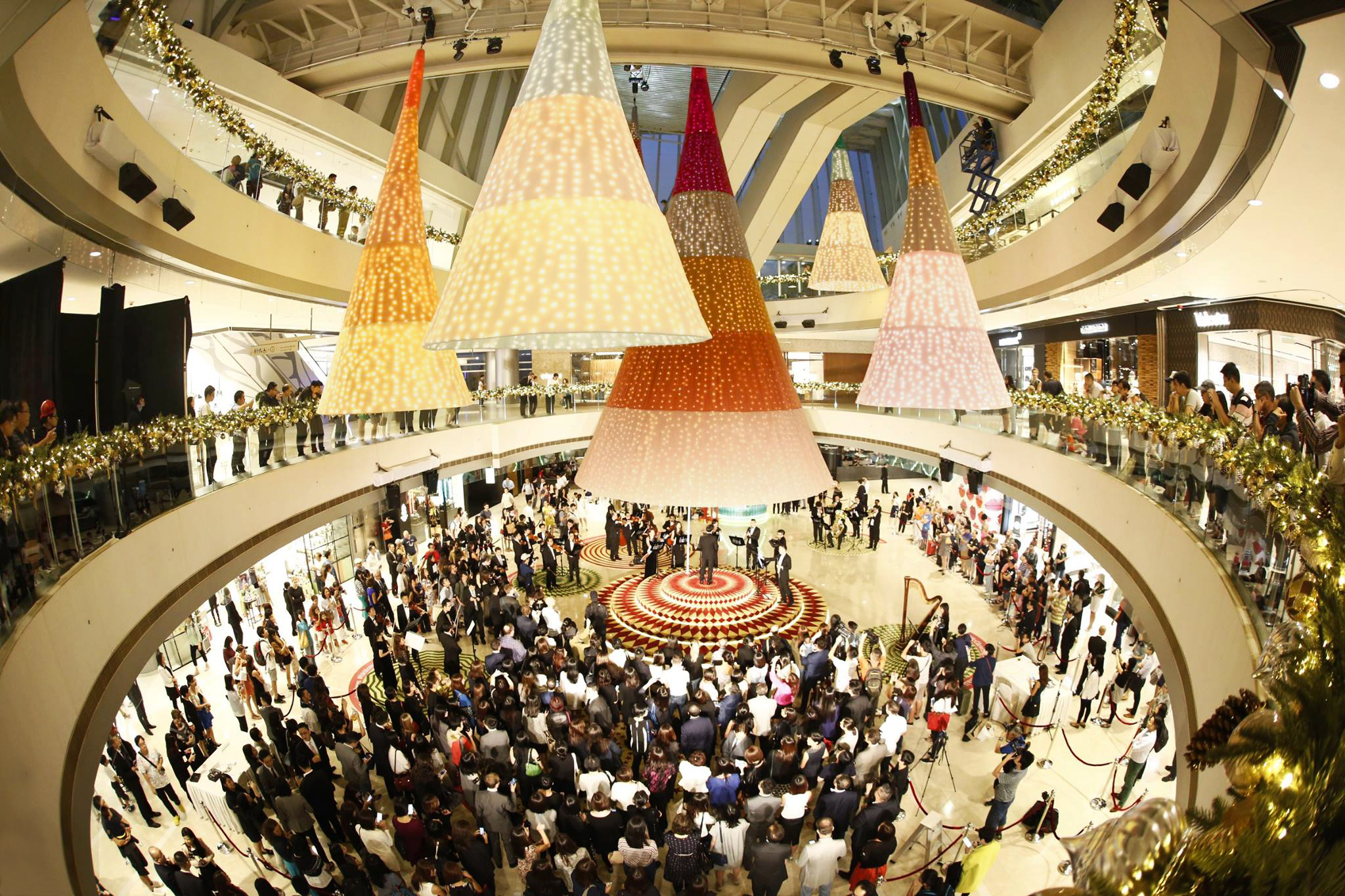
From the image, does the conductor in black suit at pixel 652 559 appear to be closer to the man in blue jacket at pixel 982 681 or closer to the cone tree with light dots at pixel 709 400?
the man in blue jacket at pixel 982 681

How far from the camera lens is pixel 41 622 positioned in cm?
481

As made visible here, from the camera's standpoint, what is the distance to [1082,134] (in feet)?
34.5

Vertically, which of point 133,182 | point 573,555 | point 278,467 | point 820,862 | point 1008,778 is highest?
point 133,182

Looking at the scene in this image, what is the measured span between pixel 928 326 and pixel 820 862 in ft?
16.1

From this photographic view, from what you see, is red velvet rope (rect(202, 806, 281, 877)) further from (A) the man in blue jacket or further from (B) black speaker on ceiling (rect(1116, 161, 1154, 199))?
(B) black speaker on ceiling (rect(1116, 161, 1154, 199))

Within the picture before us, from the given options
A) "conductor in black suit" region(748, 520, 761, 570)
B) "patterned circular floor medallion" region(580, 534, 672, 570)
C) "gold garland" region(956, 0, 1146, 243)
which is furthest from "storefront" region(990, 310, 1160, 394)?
"patterned circular floor medallion" region(580, 534, 672, 570)

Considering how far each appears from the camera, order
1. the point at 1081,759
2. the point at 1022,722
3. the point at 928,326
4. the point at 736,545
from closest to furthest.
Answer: the point at 928,326 < the point at 1081,759 < the point at 1022,722 < the point at 736,545

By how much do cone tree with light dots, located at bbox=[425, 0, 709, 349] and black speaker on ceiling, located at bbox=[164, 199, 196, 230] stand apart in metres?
8.70

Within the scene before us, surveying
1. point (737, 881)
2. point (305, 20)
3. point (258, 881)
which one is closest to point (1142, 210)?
point (737, 881)

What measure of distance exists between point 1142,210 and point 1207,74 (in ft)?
10.4

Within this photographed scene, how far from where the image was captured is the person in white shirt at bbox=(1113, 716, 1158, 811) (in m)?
7.68

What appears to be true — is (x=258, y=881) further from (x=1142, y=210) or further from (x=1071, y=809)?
(x=1142, y=210)

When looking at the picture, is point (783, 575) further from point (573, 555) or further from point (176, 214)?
point (176, 214)

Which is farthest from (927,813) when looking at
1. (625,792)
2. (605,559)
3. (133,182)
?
(605,559)
